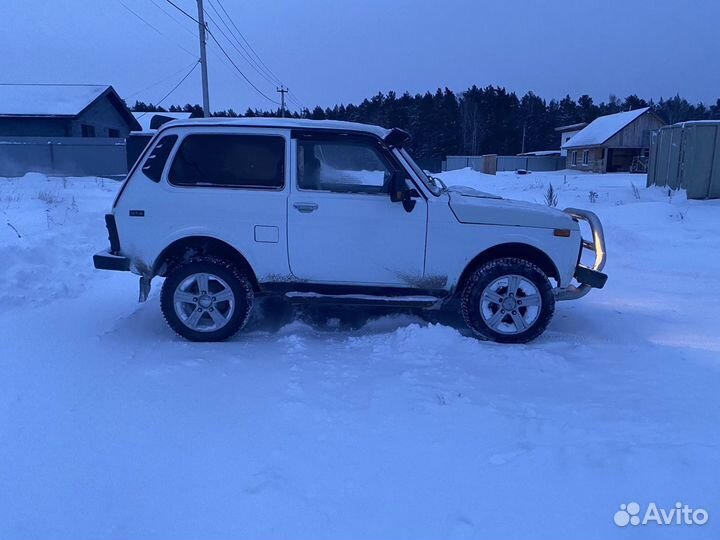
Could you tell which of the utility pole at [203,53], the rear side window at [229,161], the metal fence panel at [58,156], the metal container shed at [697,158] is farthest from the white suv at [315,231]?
the metal fence panel at [58,156]

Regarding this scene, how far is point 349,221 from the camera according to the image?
5238 millimetres

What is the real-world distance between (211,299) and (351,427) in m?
2.28

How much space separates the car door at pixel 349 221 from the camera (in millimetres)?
5234

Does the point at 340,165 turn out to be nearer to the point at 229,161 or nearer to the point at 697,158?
the point at 229,161

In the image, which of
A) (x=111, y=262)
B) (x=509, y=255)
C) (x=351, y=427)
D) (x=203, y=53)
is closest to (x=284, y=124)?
(x=111, y=262)

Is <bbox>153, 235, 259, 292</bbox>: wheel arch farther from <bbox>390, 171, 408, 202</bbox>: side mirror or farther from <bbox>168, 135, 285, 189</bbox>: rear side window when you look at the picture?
<bbox>390, 171, 408, 202</bbox>: side mirror

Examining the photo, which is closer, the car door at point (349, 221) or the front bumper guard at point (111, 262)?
the car door at point (349, 221)

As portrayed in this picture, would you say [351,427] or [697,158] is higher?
[697,158]

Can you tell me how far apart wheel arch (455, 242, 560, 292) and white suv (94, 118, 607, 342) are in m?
0.02

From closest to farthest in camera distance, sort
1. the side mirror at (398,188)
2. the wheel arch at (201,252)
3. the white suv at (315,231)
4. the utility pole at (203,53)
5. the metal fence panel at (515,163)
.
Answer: the side mirror at (398,188) < the white suv at (315,231) < the wheel arch at (201,252) < the utility pole at (203,53) < the metal fence panel at (515,163)

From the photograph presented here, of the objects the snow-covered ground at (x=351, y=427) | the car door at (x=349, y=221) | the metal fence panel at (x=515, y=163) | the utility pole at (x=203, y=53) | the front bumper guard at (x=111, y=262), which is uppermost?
the utility pole at (x=203, y=53)

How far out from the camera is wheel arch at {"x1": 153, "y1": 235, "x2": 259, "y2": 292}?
536 centimetres

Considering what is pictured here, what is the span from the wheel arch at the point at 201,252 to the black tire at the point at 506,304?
2.08 meters

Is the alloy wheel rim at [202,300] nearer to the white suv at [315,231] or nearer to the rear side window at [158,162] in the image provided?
the white suv at [315,231]
